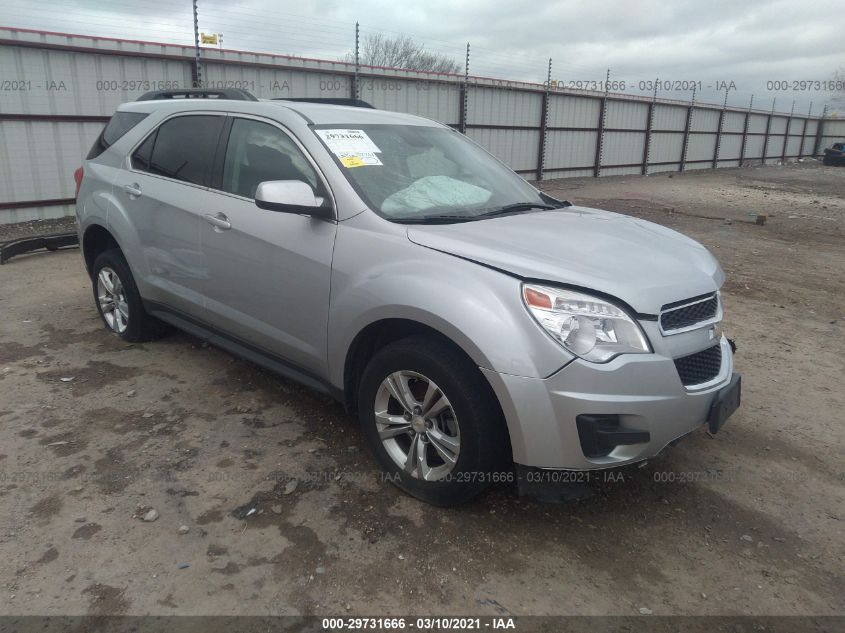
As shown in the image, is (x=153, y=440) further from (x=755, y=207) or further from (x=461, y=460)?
(x=755, y=207)

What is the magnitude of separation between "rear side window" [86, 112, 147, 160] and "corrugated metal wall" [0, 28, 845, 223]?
20.1ft

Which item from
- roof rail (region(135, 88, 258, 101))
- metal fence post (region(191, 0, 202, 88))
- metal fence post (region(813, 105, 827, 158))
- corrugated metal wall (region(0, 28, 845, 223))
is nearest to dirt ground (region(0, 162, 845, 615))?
roof rail (region(135, 88, 258, 101))

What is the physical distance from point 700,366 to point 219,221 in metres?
2.59

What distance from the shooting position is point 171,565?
2.45 metres

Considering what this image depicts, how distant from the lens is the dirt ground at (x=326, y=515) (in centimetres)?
234

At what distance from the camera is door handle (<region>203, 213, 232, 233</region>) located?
3505 millimetres

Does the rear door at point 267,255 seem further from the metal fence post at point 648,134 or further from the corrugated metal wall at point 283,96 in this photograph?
the metal fence post at point 648,134

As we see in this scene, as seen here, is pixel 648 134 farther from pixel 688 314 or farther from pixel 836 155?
pixel 688 314

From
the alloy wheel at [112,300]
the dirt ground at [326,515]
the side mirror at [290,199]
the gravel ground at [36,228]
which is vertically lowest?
the gravel ground at [36,228]

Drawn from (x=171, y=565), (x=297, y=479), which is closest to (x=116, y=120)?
(x=297, y=479)

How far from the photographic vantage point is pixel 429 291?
2607 mm

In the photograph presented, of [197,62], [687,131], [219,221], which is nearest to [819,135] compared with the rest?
[687,131]

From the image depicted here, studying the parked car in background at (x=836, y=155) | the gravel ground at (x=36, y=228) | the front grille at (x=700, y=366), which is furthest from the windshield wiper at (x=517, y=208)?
the parked car in background at (x=836, y=155)

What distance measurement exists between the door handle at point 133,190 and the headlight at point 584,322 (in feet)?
9.75
